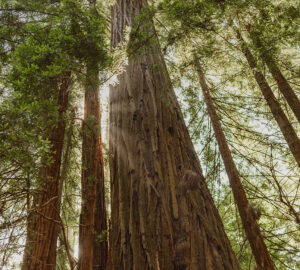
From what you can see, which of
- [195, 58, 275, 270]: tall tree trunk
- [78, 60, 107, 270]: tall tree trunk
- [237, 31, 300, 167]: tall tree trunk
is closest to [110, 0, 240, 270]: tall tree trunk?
[78, 60, 107, 270]: tall tree trunk

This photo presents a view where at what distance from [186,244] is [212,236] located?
17 centimetres

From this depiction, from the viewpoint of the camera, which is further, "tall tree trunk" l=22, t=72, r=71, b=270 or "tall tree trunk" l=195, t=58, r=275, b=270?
"tall tree trunk" l=195, t=58, r=275, b=270

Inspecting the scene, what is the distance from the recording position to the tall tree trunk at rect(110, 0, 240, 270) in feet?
3.99

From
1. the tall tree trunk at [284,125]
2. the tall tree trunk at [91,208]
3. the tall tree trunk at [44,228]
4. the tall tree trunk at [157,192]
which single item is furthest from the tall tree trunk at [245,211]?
the tall tree trunk at [44,228]

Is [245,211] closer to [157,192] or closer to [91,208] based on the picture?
[91,208]

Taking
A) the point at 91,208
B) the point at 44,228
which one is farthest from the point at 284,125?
the point at 44,228

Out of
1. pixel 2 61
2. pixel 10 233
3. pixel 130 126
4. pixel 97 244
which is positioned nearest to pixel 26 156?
pixel 10 233

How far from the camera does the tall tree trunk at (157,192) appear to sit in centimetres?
122

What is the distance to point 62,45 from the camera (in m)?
2.75

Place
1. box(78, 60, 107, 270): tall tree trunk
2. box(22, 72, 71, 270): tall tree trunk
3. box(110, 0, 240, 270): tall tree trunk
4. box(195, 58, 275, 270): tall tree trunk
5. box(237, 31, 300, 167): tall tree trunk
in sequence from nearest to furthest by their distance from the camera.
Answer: box(110, 0, 240, 270): tall tree trunk < box(22, 72, 71, 270): tall tree trunk < box(78, 60, 107, 270): tall tree trunk < box(195, 58, 275, 270): tall tree trunk < box(237, 31, 300, 167): tall tree trunk

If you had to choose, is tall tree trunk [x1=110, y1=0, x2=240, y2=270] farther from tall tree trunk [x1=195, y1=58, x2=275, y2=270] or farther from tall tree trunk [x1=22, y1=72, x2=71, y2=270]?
tall tree trunk [x1=195, y1=58, x2=275, y2=270]

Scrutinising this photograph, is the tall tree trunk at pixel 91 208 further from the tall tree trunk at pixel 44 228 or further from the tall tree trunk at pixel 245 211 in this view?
the tall tree trunk at pixel 245 211

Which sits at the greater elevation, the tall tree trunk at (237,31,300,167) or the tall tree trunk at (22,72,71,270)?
the tall tree trunk at (237,31,300,167)

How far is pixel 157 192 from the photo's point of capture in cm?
143
